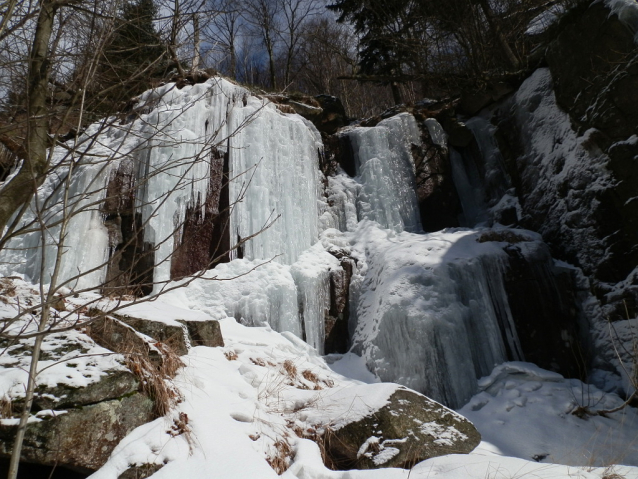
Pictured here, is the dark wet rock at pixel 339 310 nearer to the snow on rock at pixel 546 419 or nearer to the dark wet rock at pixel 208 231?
the dark wet rock at pixel 208 231

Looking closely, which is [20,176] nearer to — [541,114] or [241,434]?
[241,434]

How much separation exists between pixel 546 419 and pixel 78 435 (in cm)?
466

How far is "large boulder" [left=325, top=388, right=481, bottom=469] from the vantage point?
9.29 feet

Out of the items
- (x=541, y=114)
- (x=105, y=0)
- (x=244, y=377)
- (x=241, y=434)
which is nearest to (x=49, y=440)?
(x=241, y=434)

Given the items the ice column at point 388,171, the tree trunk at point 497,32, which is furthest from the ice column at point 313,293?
the tree trunk at point 497,32

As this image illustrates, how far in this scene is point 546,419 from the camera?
4.73 m

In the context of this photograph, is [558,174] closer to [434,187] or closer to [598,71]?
[598,71]

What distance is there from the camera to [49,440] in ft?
6.76

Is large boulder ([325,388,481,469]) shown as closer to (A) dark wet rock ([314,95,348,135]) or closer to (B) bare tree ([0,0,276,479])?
(B) bare tree ([0,0,276,479])

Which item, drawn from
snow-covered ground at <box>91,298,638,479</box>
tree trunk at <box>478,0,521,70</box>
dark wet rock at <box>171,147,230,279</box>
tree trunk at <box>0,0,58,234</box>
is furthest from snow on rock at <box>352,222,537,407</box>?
tree trunk at <box>478,0,521,70</box>

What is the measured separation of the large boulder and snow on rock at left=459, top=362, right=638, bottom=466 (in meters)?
0.59

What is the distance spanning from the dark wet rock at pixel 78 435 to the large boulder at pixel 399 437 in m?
1.37

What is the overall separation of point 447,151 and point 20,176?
28.0 ft

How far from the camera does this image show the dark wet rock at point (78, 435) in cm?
203
